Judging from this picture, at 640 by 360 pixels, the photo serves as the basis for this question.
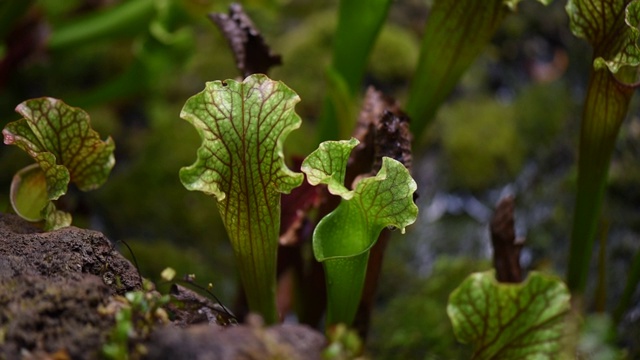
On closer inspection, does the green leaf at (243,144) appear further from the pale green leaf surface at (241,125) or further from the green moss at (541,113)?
the green moss at (541,113)

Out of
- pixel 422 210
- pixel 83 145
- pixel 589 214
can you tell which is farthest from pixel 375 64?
pixel 83 145

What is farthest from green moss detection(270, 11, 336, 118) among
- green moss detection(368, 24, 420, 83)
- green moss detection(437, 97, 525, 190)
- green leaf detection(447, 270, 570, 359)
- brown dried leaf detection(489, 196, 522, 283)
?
green leaf detection(447, 270, 570, 359)

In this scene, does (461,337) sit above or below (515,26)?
below

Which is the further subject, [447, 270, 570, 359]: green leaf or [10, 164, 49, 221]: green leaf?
[10, 164, 49, 221]: green leaf

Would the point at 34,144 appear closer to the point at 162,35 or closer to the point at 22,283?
the point at 22,283

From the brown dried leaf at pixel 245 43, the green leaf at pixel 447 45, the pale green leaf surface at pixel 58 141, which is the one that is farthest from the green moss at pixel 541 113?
the pale green leaf surface at pixel 58 141

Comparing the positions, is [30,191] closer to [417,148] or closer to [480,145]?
[417,148]

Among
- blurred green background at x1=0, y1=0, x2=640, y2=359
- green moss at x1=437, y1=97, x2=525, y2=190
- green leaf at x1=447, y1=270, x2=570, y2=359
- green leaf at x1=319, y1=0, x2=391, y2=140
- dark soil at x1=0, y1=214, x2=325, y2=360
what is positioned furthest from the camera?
green moss at x1=437, y1=97, x2=525, y2=190

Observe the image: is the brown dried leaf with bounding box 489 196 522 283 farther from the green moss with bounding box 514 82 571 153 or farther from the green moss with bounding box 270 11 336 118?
the green moss with bounding box 270 11 336 118
